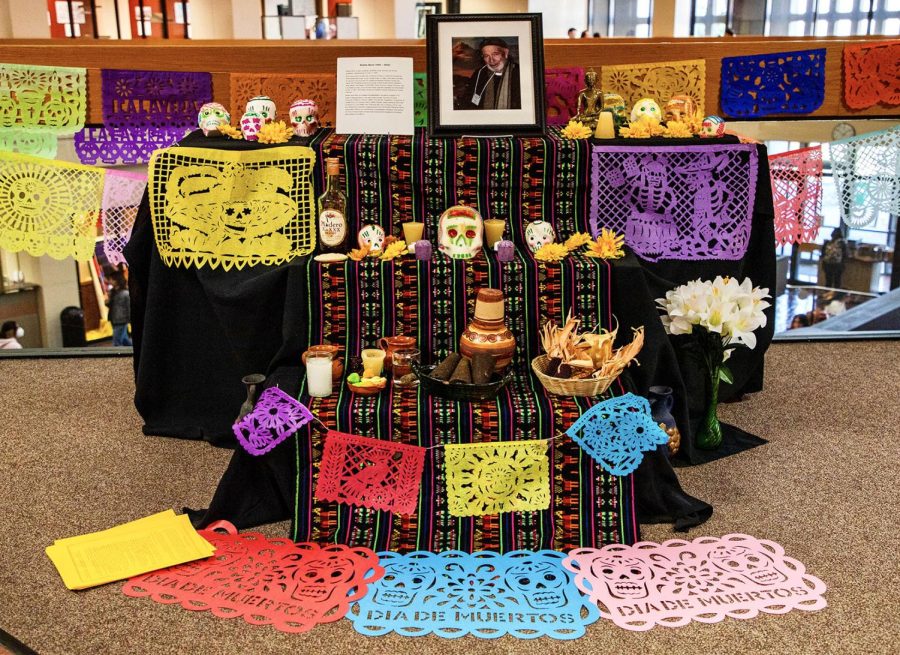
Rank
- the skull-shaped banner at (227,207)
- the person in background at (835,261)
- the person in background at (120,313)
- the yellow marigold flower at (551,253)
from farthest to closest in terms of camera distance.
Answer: the person in background at (835,261)
the person in background at (120,313)
the skull-shaped banner at (227,207)
the yellow marigold flower at (551,253)

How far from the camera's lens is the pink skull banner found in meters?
3.82

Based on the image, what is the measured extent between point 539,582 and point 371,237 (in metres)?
1.27

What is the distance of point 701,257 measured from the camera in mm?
3428

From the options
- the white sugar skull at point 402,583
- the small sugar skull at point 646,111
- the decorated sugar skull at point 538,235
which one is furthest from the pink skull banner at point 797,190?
the white sugar skull at point 402,583

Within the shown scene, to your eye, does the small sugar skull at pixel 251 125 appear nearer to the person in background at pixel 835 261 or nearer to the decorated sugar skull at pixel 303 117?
the decorated sugar skull at pixel 303 117

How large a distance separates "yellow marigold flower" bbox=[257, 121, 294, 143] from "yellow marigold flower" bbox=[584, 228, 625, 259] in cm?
113

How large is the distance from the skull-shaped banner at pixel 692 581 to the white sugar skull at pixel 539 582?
0.16 ft

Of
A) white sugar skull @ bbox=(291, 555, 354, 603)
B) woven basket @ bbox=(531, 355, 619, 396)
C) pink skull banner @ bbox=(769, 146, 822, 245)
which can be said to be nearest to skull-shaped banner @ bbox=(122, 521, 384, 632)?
white sugar skull @ bbox=(291, 555, 354, 603)

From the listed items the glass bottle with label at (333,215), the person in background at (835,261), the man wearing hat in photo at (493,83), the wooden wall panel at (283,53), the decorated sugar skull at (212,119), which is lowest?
the person in background at (835,261)

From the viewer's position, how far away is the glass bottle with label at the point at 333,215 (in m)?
3.18

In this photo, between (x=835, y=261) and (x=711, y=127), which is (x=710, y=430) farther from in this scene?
(x=835, y=261)

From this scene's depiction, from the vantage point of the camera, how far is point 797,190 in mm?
3842

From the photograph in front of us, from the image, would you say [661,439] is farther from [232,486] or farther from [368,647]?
[232,486]

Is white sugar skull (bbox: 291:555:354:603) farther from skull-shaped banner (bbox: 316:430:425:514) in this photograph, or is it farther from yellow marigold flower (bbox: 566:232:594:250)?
yellow marigold flower (bbox: 566:232:594:250)
